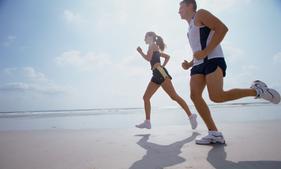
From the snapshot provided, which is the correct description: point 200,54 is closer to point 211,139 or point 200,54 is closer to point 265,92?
point 265,92

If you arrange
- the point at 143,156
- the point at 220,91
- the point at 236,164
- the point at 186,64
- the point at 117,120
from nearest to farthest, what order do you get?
the point at 236,164, the point at 143,156, the point at 220,91, the point at 186,64, the point at 117,120

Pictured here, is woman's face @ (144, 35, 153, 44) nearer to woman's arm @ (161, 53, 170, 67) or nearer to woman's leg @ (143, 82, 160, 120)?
woman's arm @ (161, 53, 170, 67)

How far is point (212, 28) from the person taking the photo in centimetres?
295

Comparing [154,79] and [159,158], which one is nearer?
[159,158]

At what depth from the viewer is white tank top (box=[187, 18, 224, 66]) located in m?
3.04

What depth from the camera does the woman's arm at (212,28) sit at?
9.42 feet

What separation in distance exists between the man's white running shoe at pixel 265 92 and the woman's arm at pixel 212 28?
2.14ft

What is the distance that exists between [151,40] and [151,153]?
9.37 feet

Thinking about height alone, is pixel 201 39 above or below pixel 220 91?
above

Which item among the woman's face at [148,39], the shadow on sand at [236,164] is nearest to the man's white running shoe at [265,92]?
the shadow on sand at [236,164]

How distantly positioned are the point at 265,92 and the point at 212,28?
3.00 ft

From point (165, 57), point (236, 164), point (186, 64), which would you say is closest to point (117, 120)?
point (165, 57)

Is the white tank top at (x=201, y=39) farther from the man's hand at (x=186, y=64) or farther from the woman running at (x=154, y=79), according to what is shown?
the woman running at (x=154, y=79)

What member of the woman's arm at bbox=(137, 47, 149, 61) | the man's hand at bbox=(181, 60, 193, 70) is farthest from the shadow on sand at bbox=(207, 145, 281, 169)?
the woman's arm at bbox=(137, 47, 149, 61)
